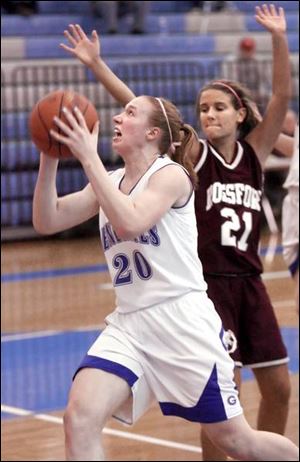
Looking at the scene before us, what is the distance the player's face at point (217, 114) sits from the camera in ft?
17.9

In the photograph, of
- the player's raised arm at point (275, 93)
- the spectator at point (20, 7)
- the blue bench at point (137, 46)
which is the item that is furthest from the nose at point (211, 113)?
the blue bench at point (137, 46)

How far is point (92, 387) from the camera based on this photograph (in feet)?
13.7

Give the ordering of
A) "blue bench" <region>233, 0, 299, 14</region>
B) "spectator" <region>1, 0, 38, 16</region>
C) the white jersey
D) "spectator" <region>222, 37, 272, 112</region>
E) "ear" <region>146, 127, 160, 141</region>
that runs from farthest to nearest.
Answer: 1. "spectator" <region>222, 37, 272, 112</region>
2. "spectator" <region>1, 0, 38, 16</region>
3. "blue bench" <region>233, 0, 299, 14</region>
4. "ear" <region>146, 127, 160, 141</region>
5. the white jersey

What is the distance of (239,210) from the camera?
5430 mm

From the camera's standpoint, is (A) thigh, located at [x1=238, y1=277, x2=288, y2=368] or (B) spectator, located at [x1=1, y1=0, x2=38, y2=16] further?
(B) spectator, located at [x1=1, y1=0, x2=38, y2=16]

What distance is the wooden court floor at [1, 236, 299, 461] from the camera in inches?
250

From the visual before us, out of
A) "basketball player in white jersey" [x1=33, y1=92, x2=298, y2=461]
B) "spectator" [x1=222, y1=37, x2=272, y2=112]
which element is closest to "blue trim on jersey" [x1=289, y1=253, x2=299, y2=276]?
"basketball player in white jersey" [x1=33, y1=92, x2=298, y2=461]

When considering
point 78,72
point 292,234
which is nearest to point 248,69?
point 78,72

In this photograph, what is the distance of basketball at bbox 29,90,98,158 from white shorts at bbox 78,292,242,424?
2.27 ft

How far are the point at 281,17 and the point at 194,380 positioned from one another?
2134 mm

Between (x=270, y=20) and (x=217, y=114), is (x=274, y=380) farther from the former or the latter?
(x=270, y=20)

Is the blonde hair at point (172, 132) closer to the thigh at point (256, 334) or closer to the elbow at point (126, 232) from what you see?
the elbow at point (126, 232)

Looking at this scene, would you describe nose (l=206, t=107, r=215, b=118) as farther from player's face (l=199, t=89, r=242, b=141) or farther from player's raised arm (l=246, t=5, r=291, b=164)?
player's raised arm (l=246, t=5, r=291, b=164)

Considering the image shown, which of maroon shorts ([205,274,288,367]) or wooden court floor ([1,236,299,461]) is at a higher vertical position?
maroon shorts ([205,274,288,367])
